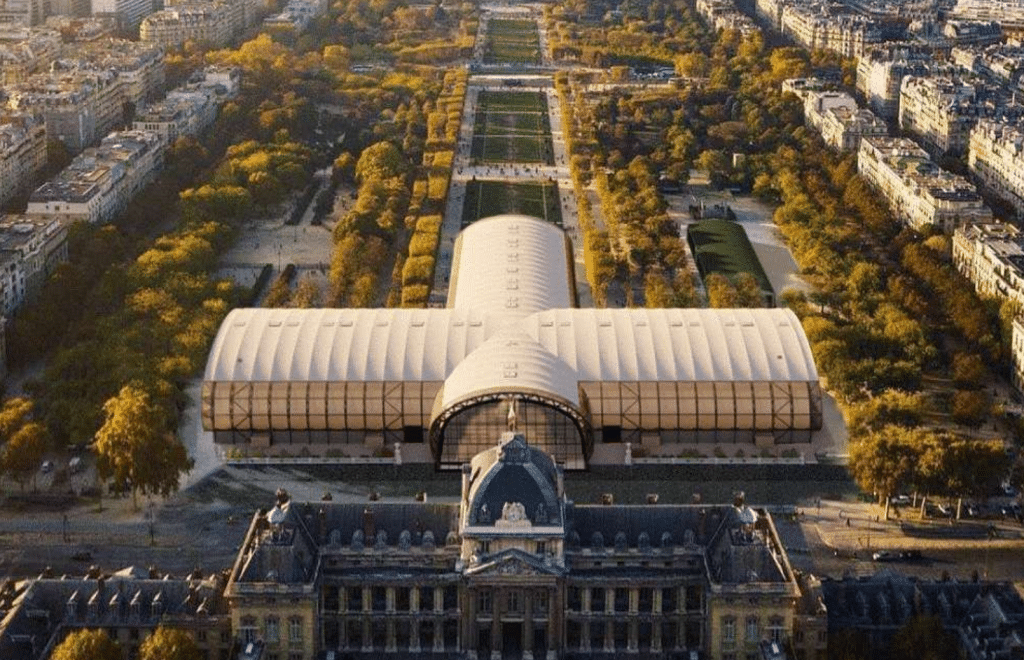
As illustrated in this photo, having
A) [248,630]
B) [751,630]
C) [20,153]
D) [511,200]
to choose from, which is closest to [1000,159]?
[511,200]

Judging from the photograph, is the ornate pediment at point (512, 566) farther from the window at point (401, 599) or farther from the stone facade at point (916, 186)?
the stone facade at point (916, 186)

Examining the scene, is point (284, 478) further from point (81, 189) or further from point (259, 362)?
point (81, 189)

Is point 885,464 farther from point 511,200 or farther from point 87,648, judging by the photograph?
point 511,200

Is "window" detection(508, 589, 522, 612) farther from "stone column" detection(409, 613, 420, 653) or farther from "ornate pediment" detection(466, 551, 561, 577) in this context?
"stone column" detection(409, 613, 420, 653)

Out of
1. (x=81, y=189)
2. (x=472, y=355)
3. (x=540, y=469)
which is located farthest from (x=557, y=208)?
(x=540, y=469)

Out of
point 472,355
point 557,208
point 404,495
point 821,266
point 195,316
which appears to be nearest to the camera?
point 404,495

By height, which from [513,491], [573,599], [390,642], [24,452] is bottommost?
[24,452]
